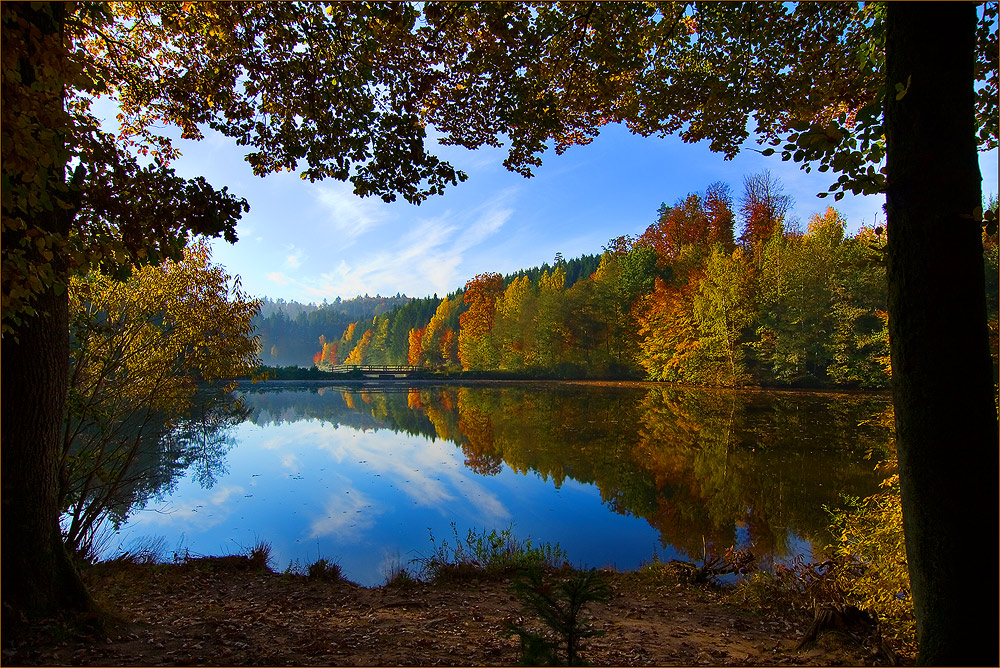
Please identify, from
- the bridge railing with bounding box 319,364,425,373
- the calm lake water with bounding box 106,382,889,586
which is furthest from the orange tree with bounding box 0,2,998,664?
the bridge railing with bounding box 319,364,425,373

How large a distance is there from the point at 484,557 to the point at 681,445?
9389 mm

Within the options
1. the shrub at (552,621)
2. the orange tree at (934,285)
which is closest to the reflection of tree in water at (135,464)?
the shrub at (552,621)

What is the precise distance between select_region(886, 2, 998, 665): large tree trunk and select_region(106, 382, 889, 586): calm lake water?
16.7 feet

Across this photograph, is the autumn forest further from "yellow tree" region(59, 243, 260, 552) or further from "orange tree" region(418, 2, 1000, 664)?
"orange tree" region(418, 2, 1000, 664)

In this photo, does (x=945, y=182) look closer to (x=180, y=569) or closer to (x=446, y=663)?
(x=446, y=663)

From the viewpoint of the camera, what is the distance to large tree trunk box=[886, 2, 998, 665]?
2.18 m

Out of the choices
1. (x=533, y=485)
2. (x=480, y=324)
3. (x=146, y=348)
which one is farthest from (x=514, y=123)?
(x=480, y=324)

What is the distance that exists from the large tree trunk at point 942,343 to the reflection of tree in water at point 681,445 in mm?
5461

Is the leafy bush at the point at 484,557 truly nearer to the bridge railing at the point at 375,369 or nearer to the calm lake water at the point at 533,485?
the calm lake water at the point at 533,485

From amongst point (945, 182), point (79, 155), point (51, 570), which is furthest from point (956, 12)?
Result: point (51, 570)

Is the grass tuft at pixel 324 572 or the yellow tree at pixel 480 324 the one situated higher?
the yellow tree at pixel 480 324

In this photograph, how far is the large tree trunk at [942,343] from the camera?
2176 millimetres

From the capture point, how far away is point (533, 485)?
11.2 m

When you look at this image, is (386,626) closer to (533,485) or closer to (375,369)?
(533,485)
